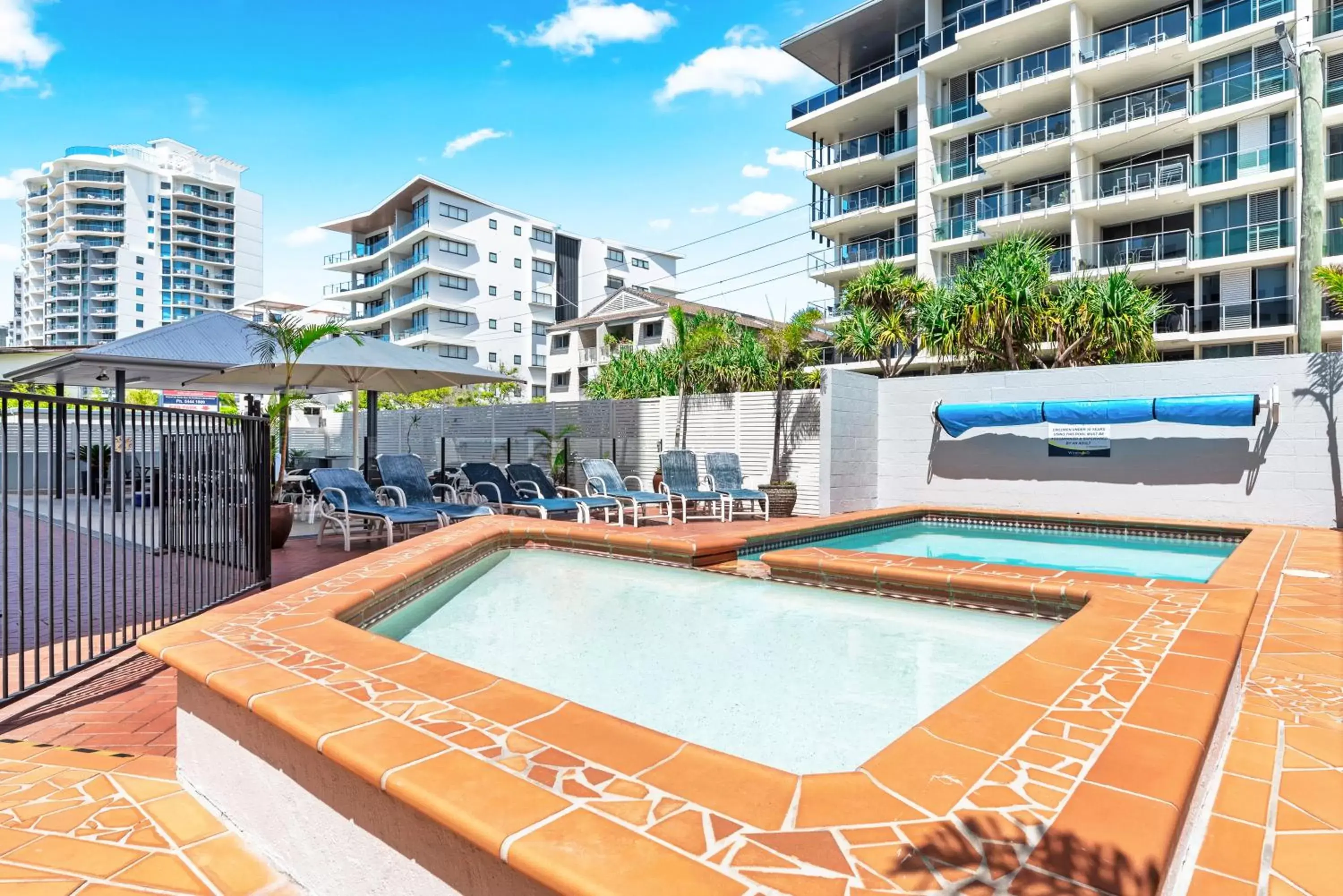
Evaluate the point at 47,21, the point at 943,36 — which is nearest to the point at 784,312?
the point at 943,36

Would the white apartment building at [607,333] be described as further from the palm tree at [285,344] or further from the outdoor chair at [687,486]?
the palm tree at [285,344]

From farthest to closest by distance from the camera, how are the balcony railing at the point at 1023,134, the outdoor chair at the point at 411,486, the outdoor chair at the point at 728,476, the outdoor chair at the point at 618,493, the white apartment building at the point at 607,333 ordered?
the white apartment building at the point at 607,333 < the balcony railing at the point at 1023,134 < the outdoor chair at the point at 728,476 < the outdoor chair at the point at 618,493 < the outdoor chair at the point at 411,486

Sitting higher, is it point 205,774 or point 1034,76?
point 1034,76

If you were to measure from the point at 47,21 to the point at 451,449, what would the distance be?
56.6 m

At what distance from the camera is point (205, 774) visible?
94.1 inches

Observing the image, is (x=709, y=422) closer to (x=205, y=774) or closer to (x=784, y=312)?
(x=784, y=312)

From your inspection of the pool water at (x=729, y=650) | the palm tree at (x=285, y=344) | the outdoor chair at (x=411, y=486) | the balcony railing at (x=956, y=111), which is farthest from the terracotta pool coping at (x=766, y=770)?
the balcony railing at (x=956, y=111)

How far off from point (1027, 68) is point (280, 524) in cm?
2672

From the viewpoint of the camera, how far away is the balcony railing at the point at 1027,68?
76.2 ft

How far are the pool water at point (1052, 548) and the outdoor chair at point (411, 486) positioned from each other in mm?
3611

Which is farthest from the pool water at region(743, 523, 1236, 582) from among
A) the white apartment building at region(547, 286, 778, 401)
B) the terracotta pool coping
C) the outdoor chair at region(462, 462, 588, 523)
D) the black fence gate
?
the white apartment building at region(547, 286, 778, 401)

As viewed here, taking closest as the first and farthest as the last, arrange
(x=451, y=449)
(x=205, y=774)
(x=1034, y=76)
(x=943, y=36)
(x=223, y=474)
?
(x=205, y=774) < (x=223, y=474) < (x=451, y=449) < (x=1034, y=76) < (x=943, y=36)

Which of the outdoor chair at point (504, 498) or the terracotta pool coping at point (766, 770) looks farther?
the outdoor chair at point (504, 498)

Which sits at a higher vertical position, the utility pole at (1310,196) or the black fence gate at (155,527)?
the utility pole at (1310,196)
